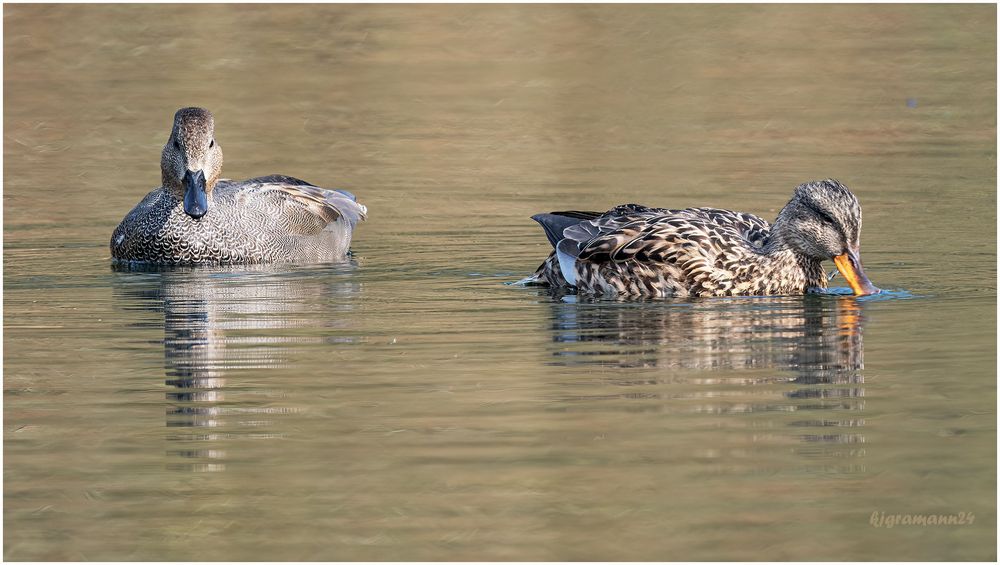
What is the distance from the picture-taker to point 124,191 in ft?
64.4

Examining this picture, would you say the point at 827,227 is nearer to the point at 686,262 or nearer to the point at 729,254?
the point at 729,254

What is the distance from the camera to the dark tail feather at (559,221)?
13.9 metres

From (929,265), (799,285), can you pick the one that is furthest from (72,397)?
(929,265)

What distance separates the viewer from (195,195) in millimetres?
15852

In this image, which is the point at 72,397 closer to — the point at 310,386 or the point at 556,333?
the point at 310,386

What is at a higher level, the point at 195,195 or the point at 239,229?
the point at 195,195

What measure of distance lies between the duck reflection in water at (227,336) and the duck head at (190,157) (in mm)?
776

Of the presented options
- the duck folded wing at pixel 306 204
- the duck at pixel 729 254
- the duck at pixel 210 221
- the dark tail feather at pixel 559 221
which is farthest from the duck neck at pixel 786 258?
the duck folded wing at pixel 306 204

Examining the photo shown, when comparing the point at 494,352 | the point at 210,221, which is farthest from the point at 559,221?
the point at 210,221

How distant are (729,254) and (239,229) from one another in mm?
4584

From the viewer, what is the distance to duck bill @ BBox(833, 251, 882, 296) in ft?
42.9

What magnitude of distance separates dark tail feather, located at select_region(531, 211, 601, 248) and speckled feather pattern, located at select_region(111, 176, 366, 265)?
8.86 ft

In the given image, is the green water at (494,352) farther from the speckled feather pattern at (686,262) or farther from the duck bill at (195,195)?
the duck bill at (195,195)

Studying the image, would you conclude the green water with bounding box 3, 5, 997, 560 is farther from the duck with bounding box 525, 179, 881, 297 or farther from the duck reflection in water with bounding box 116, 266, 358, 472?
the duck with bounding box 525, 179, 881, 297
